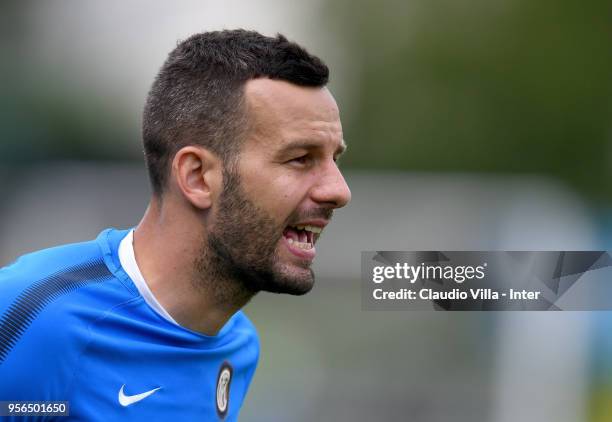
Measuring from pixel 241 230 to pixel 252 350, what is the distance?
0.70 meters

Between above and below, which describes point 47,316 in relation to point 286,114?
below

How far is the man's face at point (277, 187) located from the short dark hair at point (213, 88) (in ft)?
0.11

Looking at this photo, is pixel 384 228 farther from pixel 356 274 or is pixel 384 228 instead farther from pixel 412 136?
pixel 412 136

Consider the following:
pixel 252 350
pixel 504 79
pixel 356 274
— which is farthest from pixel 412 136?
pixel 252 350

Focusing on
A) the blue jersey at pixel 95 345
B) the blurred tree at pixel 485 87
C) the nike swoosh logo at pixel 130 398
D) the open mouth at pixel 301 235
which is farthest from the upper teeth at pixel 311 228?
the blurred tree at pixel 485 87

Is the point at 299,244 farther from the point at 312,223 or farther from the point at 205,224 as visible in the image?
the point at 205,224

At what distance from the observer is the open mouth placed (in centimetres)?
189

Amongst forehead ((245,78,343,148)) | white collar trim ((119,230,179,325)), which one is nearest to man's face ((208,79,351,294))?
forehead ((245,78,343,148))

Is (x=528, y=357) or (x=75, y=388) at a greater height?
(x=75, y=388)

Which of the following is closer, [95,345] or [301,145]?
[95,345]

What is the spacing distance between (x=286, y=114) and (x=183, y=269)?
46cm

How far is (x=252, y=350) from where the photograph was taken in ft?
7.86

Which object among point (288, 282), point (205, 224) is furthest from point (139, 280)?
point (288, 282)

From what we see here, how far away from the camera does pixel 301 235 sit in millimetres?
1919
